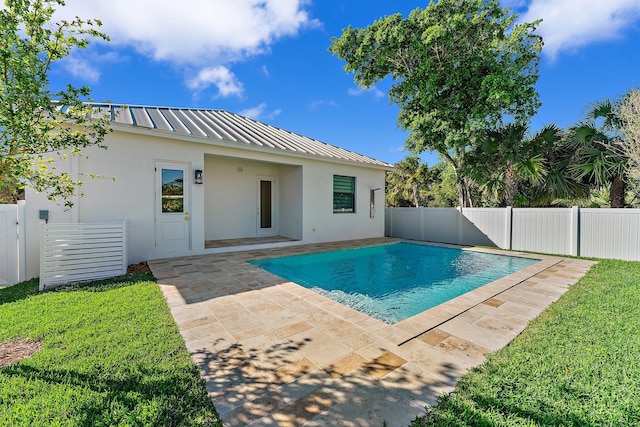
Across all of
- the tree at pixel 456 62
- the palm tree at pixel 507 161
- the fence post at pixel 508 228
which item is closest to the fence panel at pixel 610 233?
the fence post at pixel 508 228

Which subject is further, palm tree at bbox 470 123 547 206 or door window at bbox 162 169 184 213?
palm tree at bbox 470 123 547 206

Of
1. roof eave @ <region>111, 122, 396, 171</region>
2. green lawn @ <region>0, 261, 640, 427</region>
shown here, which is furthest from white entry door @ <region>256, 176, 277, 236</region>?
green lawn @ <region>0, 261, 640, 427</region>

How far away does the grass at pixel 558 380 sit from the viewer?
2.04 meters

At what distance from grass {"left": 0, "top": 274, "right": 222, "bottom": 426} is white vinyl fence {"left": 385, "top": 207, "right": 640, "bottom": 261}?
11.9m

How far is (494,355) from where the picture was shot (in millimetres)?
2908

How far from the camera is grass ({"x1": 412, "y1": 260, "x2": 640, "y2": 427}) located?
2.04m

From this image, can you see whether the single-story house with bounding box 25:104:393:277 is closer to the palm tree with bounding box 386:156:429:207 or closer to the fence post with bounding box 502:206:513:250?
the fence post with bounding box 502:206:513:250

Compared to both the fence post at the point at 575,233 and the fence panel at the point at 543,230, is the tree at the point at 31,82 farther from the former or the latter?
the fence post at the point at 575,233

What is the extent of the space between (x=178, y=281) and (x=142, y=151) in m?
4.32

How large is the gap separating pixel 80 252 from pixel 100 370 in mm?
4504

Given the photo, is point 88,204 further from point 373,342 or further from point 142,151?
point 373,342

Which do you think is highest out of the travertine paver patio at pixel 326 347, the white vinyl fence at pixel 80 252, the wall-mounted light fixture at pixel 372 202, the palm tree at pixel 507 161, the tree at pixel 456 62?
the tree at pixel 456 62

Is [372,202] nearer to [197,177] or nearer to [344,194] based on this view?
[344,194]

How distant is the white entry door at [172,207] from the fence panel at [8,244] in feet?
9.18
